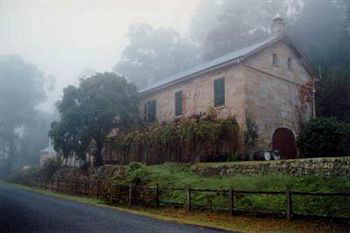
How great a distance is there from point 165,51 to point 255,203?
47771 millimetres

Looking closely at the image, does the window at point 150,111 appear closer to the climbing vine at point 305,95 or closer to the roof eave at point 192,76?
the roof eave at point 192,76

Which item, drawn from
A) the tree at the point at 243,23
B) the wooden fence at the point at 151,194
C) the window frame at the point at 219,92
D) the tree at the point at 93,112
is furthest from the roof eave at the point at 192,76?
the tree at the point at 243,23

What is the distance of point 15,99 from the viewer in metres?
60.3

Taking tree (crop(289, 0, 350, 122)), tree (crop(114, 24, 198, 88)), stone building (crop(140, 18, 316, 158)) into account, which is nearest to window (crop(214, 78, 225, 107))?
stone building (crop(140, 18, 316, 158))

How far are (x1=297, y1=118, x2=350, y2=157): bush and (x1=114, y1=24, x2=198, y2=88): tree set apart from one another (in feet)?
119

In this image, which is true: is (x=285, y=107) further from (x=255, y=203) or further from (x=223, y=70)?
(x=255, y=203)

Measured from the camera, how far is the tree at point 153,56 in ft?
188

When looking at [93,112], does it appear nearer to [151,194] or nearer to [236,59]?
[236,59]

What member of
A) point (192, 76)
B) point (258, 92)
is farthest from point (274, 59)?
point (192, 76)

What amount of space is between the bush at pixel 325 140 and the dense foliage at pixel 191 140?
3.99 m

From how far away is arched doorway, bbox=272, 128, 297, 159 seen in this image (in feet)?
79.3

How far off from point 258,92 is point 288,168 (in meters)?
9.11

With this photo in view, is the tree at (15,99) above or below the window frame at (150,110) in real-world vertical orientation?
above

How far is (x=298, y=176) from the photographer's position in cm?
1474
